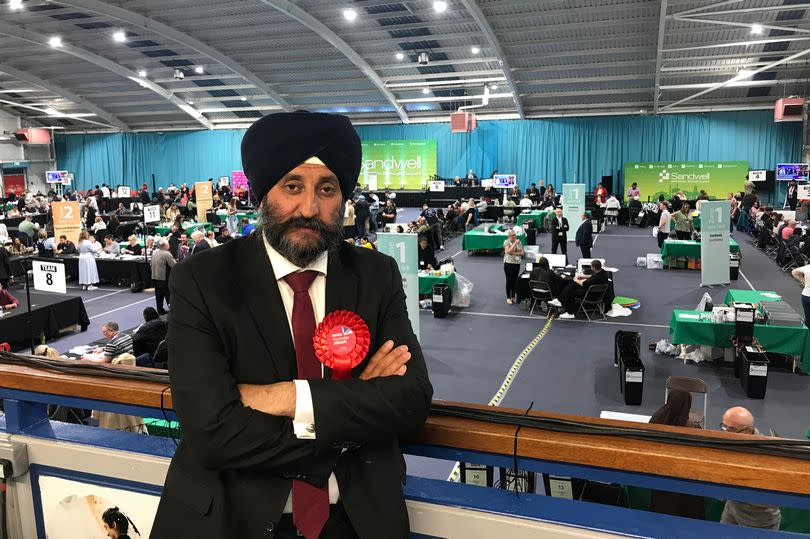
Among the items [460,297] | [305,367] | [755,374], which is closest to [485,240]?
[460,297]

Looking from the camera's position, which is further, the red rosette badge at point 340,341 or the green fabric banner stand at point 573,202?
the green fabric banner stand at point 573,202

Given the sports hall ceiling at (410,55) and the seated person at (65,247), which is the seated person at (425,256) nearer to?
the sports hall ceiling at (410,55)

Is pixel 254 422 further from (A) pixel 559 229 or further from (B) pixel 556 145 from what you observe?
(B) pixel 556 145

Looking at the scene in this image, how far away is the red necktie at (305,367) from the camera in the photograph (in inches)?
52.6

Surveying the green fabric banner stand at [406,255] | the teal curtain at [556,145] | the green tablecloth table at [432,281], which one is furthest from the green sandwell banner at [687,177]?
the green fabric banner stand at [406,255]

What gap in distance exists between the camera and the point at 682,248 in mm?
14977


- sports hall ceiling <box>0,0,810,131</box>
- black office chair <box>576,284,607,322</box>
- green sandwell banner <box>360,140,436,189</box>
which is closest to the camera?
black office chair <box>576,284,607,322</box>

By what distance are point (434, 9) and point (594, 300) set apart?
11.8 meters

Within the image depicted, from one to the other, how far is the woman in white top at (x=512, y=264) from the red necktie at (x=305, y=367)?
10646mm

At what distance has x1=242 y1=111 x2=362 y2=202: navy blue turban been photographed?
139cm

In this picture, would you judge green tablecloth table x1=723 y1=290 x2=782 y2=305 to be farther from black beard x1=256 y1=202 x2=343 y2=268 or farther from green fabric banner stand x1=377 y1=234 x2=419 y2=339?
black beard x1=256 y1=202 x2=343 y2=268

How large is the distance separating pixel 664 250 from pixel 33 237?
55.3 ft

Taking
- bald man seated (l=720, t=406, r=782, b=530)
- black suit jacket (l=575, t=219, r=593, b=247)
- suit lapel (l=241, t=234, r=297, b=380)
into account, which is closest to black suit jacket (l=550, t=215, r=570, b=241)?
black suit jacket (l=575, t=219, r=593, b=247)

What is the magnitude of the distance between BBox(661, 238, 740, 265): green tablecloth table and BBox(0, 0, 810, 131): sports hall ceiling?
5.87 metres
